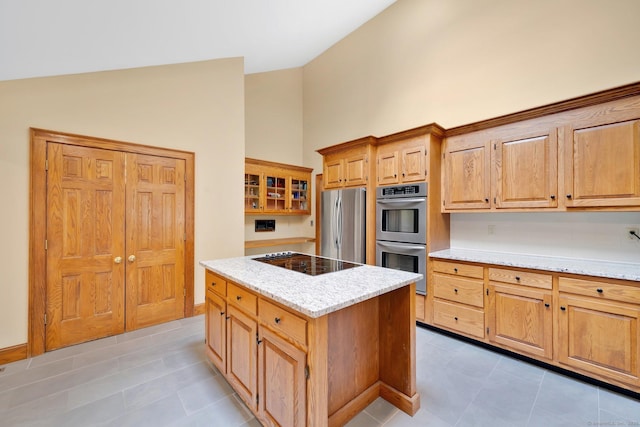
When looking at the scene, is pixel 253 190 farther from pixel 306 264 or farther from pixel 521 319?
pixel 521 319

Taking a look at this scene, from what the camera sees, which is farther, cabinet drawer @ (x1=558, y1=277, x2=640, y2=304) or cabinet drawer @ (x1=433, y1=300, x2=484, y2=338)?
cabinet drawer @ (x1=433, y1=300, x2=484, y2=338)

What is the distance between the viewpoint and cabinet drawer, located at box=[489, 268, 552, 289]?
2.20 metres

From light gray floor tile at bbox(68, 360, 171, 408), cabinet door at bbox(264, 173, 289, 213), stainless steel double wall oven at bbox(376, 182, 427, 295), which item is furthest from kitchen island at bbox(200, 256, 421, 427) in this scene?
cabinet door at bbox(264, 173, 289, 213)

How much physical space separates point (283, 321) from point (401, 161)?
8.17 feet

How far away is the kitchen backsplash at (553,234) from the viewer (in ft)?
7.39

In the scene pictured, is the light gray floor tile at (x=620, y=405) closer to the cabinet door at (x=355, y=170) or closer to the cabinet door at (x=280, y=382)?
the cabinet door at (x=280, y=382)

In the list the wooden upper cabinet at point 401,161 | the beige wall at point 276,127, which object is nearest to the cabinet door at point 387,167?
the wooden upper cabinet at point 401,161

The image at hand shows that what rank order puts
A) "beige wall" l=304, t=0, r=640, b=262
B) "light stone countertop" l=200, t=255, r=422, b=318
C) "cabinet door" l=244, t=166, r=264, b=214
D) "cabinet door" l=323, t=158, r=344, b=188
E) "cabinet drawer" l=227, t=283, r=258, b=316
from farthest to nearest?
"cabinet door" l=244, t=166, r=264, b=214 < "cabinet door" l=323, t=158, r=344, b=188 < "beige wall" l=304, t=0, r=640, b=262 < "cabinet drawer" l=227, t=283, r=258, b=316 < "light stone countertop" l=200, t=255, r=422, b=318

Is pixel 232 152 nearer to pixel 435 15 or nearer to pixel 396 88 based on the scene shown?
pixel 396 88

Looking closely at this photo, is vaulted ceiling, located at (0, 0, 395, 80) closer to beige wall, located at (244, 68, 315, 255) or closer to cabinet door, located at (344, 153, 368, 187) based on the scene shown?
beige wall, located at (244, 68, 315, 255)

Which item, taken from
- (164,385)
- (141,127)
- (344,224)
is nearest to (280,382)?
(164,385)

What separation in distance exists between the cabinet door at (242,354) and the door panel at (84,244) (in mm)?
1838

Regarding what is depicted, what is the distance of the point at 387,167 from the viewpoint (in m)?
3.36

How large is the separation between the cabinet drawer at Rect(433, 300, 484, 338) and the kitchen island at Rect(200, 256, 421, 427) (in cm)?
123
